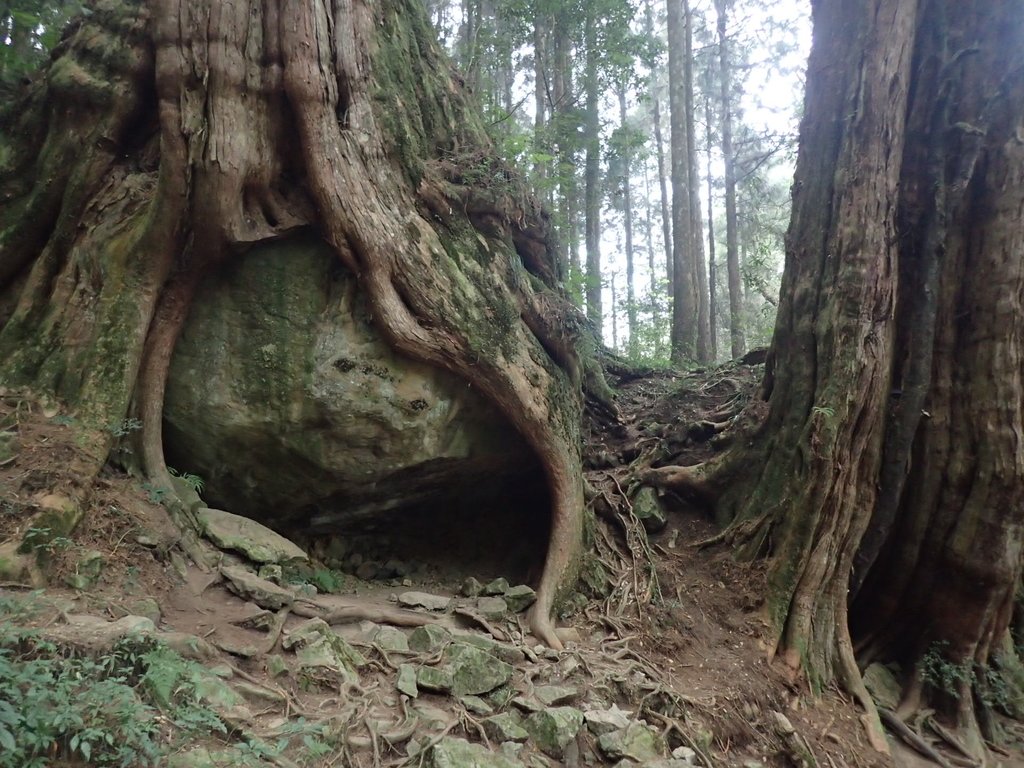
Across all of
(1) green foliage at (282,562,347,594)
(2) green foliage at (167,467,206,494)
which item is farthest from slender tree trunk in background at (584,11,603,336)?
(2) green foliage at (167,467,206,494)

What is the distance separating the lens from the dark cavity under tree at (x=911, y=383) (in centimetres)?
536

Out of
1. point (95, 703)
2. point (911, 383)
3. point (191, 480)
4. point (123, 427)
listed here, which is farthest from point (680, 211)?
point (95, 703)

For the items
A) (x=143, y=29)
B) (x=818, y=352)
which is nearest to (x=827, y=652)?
(x=818, y=352)

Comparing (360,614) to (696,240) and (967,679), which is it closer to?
(967,679)

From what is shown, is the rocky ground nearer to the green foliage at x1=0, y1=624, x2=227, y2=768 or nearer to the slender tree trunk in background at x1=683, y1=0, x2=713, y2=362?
the green foliage at x1=0, y1=624, x2=227, y2=768

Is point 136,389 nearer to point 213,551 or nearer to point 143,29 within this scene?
point 213,551

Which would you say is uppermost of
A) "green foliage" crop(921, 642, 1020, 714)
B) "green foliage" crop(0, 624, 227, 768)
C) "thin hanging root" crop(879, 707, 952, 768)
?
"green foliage" crop(0, 624, 227, 768)

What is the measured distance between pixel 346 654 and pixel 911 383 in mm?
5076

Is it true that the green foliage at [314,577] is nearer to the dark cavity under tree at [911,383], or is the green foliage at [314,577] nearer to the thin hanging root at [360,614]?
the thin hanging root at [360,614]

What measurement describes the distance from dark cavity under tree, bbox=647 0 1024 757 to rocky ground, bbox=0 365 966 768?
80 cm

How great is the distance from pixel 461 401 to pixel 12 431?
319 centimetres

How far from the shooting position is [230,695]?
2.76 m

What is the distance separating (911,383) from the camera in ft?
18.1

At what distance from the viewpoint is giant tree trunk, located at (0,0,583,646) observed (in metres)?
4.42
